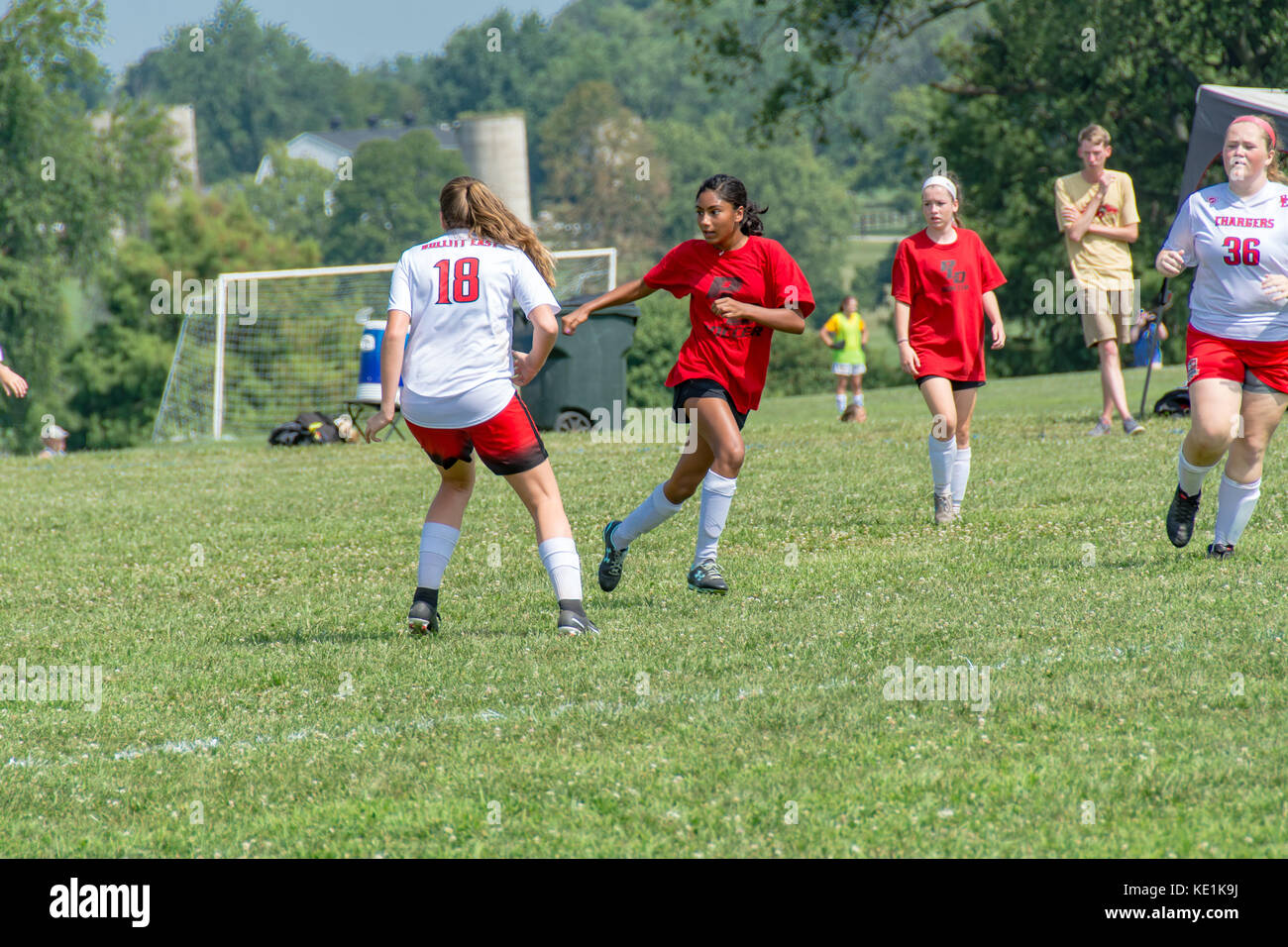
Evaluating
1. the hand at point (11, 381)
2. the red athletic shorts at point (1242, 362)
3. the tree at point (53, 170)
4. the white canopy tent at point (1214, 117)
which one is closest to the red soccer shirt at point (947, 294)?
the red athletic shorts at point (1242, 362)

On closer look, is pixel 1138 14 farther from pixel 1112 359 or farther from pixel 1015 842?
pixel 1015 842

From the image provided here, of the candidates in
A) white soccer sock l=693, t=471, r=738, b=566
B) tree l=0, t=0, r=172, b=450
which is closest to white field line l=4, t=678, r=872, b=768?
white soccer sock l=693, t=471, r=738, b=566

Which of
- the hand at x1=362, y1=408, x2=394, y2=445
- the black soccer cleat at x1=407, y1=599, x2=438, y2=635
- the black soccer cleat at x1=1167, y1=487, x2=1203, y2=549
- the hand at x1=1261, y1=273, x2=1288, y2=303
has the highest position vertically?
the hand at x1=1261, y1=273, x2=1288, y2=303

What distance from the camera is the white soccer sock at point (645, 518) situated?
775cm

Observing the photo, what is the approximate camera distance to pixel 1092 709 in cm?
509

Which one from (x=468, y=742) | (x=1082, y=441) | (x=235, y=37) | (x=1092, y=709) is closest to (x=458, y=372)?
(x=468, y=742)

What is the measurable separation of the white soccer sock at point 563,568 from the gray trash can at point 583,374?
12.9m

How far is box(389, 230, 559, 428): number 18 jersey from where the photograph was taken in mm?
6562

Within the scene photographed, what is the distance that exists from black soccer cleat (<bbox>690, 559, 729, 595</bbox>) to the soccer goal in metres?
15.2

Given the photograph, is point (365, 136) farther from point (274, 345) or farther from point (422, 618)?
point (422, 618)

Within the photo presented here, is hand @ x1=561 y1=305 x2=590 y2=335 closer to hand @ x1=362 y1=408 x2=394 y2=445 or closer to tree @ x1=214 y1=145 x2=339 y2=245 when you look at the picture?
hand @ x1=362 y1=408 x2=394 y2=445

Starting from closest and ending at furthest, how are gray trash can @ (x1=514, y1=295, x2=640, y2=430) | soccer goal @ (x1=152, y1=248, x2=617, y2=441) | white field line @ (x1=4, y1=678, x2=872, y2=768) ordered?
white field line @ (x1=4, y1=678, x2=872, y2=768) → gray trash can @ (x1=514, y1=295, x2=640, y2=430) → soccer goal @ (x1=152, y1=248, x2=617, y2=441)

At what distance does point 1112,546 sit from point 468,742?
437 cm

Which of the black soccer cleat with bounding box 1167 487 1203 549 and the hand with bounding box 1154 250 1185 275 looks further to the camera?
the black soccer cleat with bounding box 1167 487 1203 549
